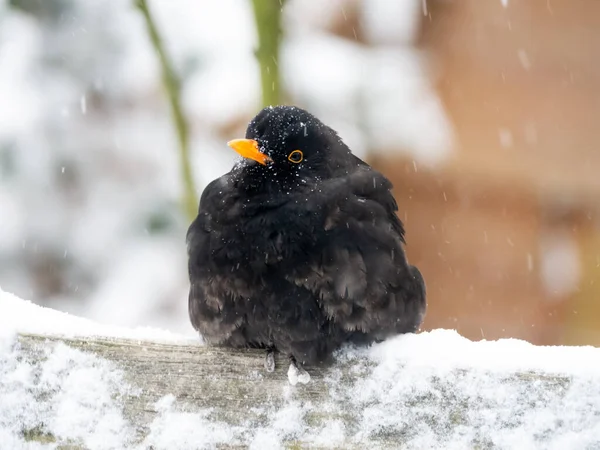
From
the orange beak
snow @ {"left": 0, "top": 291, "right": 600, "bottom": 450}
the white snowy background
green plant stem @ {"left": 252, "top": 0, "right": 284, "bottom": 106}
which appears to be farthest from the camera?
the white snowy background

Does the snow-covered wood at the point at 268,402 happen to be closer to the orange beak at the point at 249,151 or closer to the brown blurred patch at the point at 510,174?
the orange beak at the point at 249,151

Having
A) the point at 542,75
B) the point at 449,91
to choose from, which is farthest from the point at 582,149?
the point at 449,91

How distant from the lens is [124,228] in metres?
5.45

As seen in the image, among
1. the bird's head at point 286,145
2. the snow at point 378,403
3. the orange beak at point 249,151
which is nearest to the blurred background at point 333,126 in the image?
the bird's head at point 286,145

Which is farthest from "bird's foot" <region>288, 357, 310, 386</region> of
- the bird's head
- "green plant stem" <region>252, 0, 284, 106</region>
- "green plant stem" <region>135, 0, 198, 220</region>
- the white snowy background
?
the white snowy background

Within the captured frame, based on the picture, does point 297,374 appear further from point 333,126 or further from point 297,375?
point 333,126

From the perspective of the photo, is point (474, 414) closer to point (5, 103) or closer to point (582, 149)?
point (582, 149)

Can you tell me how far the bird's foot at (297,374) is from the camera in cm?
200

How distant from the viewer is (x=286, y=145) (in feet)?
8.91

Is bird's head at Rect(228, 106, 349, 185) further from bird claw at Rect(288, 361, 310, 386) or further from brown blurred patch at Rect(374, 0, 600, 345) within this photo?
brown blurred patch at Rect(374, 0, 600, 345)

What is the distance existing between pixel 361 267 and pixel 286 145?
1.88 feet

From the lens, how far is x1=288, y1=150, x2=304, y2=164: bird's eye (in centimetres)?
270

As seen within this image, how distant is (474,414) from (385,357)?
267 mm

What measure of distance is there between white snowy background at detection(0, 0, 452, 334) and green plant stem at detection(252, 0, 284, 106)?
0.67m
